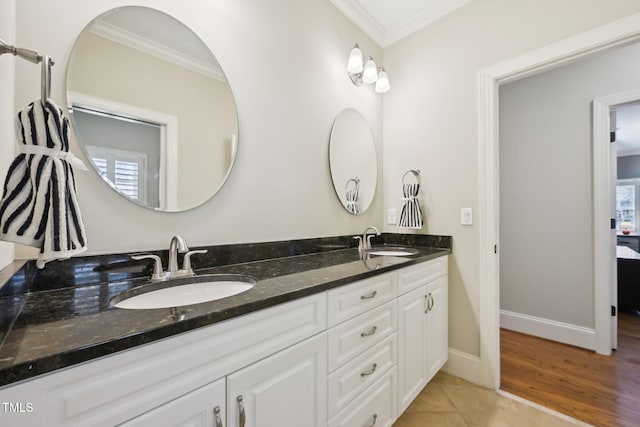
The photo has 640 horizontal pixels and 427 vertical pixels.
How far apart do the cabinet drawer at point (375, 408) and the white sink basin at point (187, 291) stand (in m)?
0.62

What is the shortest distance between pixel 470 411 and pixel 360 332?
3.33ft

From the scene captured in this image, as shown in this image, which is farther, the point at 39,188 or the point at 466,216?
the point at 466,216

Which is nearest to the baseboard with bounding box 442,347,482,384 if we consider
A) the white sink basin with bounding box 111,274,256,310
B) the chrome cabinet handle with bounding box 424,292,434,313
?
the chrome cabinet handle with bounding box 424,292,434,313

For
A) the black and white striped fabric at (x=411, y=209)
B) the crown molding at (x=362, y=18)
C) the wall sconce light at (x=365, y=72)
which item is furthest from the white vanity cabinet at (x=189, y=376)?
the crown molding at (x=362, y=18)

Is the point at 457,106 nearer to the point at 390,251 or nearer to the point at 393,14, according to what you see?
the point at 393,14

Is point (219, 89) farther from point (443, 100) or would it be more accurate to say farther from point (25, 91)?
point (443, 100)

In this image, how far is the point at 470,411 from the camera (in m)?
1.57

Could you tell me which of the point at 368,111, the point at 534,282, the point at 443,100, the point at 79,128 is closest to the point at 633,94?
the point at 443,100

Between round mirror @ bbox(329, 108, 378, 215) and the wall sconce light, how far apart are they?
0.26m

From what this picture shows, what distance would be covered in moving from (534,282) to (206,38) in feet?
10.4

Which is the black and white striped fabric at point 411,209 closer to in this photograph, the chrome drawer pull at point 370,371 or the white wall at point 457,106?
the white wall at point 457,106

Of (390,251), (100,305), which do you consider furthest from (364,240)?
(100,305)

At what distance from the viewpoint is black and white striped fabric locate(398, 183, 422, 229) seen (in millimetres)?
2027

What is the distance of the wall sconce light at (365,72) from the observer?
196 centimetres
